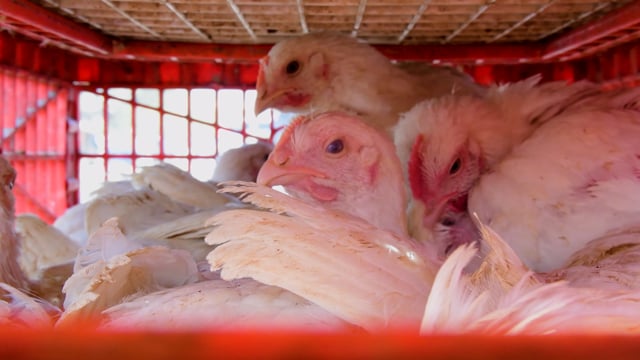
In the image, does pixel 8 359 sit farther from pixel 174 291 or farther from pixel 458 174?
pixel 458 174

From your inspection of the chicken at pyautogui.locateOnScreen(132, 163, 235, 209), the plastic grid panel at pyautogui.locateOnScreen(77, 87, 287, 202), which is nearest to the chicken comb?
the chicken at pyautogui.locateOnScreen(132, 163, 235, 209)

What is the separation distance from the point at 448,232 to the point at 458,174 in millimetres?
272

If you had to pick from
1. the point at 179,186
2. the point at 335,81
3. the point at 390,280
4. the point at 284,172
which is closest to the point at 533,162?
the point at 284,172

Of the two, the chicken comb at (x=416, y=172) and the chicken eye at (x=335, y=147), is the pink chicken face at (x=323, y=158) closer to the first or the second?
the chicken eye at (x=335, y=147)

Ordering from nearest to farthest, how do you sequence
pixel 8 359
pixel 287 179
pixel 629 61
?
pixel 8 359 < pixel 287 179 < pixel 629 61

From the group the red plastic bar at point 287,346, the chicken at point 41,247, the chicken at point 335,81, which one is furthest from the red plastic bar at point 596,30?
the chicken at point 41,247

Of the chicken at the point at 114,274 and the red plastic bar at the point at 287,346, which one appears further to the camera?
the chicken at the point at 114,274

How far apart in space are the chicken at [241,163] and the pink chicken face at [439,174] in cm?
154

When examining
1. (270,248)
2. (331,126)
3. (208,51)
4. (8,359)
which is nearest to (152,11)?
(208,51)

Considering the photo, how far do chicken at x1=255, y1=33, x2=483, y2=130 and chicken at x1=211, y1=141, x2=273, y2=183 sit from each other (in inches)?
36.5

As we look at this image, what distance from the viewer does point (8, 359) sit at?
49 centimetres

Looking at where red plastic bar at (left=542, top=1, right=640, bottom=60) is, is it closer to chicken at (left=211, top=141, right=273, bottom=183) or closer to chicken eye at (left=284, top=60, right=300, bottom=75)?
chicken eye at (left=284, top=60, right=300, bottom=75)

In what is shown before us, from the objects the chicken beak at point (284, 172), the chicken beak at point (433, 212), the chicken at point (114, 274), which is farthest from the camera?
the chicken beak at point (433, 212)

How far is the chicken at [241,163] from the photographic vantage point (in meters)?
3.93
